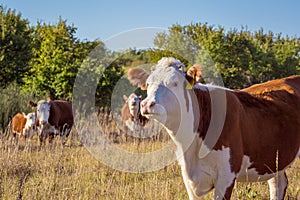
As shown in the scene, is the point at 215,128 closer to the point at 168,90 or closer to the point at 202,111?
the point at 202,111

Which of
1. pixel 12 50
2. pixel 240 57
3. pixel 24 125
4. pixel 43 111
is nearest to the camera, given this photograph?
pixel 43 111

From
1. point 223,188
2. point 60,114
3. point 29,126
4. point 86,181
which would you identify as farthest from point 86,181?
point 60,114

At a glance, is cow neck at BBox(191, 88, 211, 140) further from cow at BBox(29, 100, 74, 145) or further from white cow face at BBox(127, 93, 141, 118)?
white cow face at BBox(127, 93, 141, 118)

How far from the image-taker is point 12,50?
1823 centimetres

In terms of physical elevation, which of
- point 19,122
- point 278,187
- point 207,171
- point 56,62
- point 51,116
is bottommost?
point 278,187

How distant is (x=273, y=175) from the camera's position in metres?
4.85

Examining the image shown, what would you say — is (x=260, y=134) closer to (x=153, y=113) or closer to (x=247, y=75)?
(x=153, y=113)

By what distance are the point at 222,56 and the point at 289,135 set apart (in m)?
23.9

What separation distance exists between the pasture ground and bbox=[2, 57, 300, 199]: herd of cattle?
1.50 ft

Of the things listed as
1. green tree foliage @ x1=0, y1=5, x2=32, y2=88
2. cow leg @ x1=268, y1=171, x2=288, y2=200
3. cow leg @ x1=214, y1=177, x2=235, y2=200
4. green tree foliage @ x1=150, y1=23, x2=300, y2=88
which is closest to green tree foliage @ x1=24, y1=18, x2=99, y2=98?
green tree foliage @ x1=0, y1=5, x2=32, y2=88

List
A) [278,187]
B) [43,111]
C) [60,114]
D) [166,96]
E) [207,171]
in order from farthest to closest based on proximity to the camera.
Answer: [60,114], [43,111], [278,187], [207,171], [166,96]

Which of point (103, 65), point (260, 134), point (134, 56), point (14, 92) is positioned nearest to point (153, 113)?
point (260, 134)

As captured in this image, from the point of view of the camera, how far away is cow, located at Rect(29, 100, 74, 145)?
545 inches

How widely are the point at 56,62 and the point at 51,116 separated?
5.29 meters
